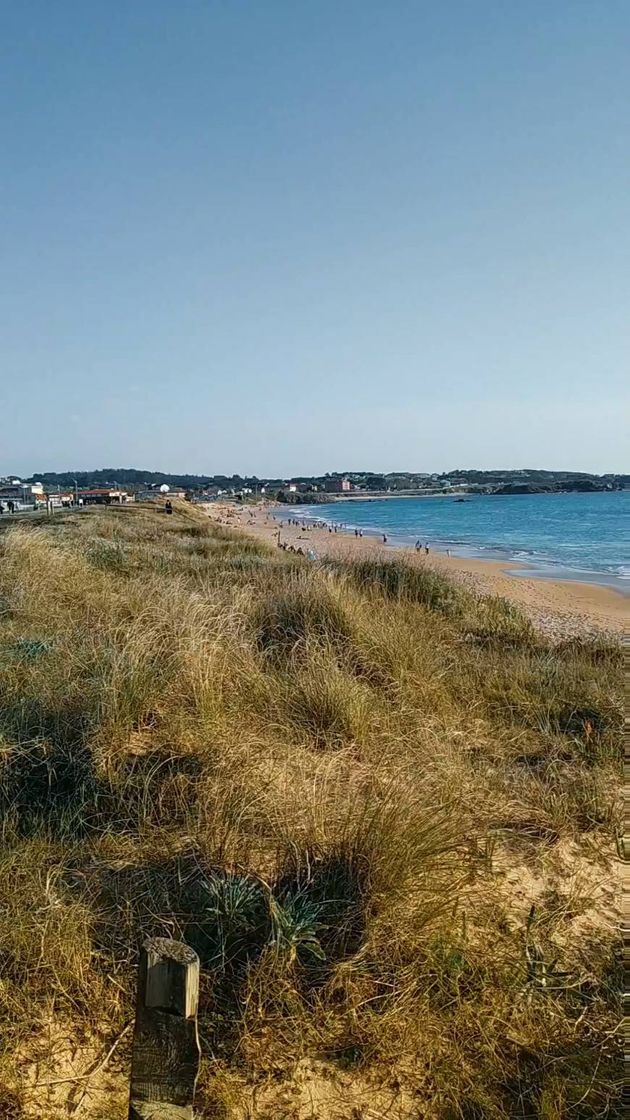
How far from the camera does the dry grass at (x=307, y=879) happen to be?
2621 mm

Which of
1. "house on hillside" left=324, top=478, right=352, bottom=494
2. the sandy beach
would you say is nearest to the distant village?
"house on hillside" left=324, top=478, right=352, bottom=494

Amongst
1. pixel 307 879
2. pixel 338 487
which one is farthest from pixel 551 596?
pixel 338 487

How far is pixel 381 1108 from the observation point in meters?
2.52

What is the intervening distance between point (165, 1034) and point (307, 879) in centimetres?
122

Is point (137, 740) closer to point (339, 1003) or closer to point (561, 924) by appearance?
point (339, 1003)

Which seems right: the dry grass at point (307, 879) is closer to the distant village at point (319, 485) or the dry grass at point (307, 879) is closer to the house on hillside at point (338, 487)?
the distant village at point (319, 485)

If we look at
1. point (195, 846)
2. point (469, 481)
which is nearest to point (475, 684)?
point (195, 846)

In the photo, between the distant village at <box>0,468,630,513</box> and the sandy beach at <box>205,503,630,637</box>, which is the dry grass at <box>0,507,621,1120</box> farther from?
the distant village at <box>0,468,630,513</box>

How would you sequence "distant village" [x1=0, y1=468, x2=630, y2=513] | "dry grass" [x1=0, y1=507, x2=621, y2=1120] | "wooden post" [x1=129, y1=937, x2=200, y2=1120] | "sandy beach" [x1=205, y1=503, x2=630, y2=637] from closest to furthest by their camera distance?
"wooden post" [x1=129, y1=937, x2=200, y2=1120]
"dry grass" [x1=0, y1=507, x2=621, y2=1120]
"sandy beach" [x1=205, y1=503, x2=630, y2=637]
"distant village" [x1=0, y1=468, x2=630, y2=513]

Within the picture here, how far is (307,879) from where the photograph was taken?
3148 millimetres

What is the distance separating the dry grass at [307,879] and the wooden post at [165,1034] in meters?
0.49

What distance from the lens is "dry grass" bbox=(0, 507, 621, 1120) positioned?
2.62m

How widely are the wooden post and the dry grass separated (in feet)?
1.62

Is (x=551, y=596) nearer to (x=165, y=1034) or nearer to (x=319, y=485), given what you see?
(x=165, y=1034)
